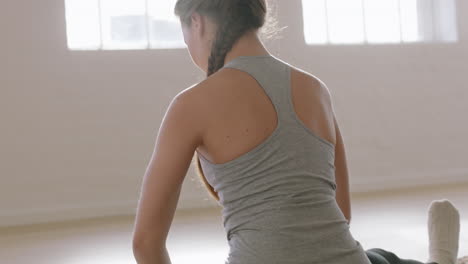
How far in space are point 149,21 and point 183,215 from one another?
5.03ft

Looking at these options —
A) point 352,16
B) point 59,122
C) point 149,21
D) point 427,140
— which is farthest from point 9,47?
point 427,140

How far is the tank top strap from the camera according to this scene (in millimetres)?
1039

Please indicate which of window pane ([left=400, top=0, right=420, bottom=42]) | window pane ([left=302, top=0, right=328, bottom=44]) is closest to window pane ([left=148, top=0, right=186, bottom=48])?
window pane ([left=302, top=0, right=328, bottom=44])

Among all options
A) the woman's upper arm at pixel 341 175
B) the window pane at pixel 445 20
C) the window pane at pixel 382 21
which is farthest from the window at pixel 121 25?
the woman's upper arm at pixel 341 175

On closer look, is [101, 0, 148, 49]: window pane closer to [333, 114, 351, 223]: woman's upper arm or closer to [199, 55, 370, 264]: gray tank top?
[333, 114, 351, 223]: woman's upper arm

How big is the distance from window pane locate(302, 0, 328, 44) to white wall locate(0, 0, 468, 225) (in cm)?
22

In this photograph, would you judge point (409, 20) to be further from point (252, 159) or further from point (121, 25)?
point (252, 159)

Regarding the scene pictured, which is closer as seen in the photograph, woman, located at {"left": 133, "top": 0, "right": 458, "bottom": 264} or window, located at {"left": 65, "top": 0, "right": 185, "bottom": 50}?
woman, located at {"left": 133, "top": 0, "right": 458, "bottom": 264}

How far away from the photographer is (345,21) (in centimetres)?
545

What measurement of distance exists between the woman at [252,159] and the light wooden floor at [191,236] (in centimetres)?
153

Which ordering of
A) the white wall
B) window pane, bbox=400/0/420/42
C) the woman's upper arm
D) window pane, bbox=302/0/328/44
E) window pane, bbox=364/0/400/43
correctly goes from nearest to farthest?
1. the woman's upper arm
2. the white wall
3. window pane, bbox=302/0/328/44
4. window pane, bbox=364/0/400/43
5. window pane, bbox=400/0/420/42

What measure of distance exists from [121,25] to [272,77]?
3.86m

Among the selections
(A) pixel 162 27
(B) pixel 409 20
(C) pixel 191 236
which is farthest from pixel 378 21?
(C) pixel 191 236

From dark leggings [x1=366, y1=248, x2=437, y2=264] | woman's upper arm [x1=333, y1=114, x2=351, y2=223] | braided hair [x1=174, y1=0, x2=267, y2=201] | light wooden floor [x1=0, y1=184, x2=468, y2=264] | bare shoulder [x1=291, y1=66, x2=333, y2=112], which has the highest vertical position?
braided hair [x1=174, y1=0, x2=267, y2=201]
